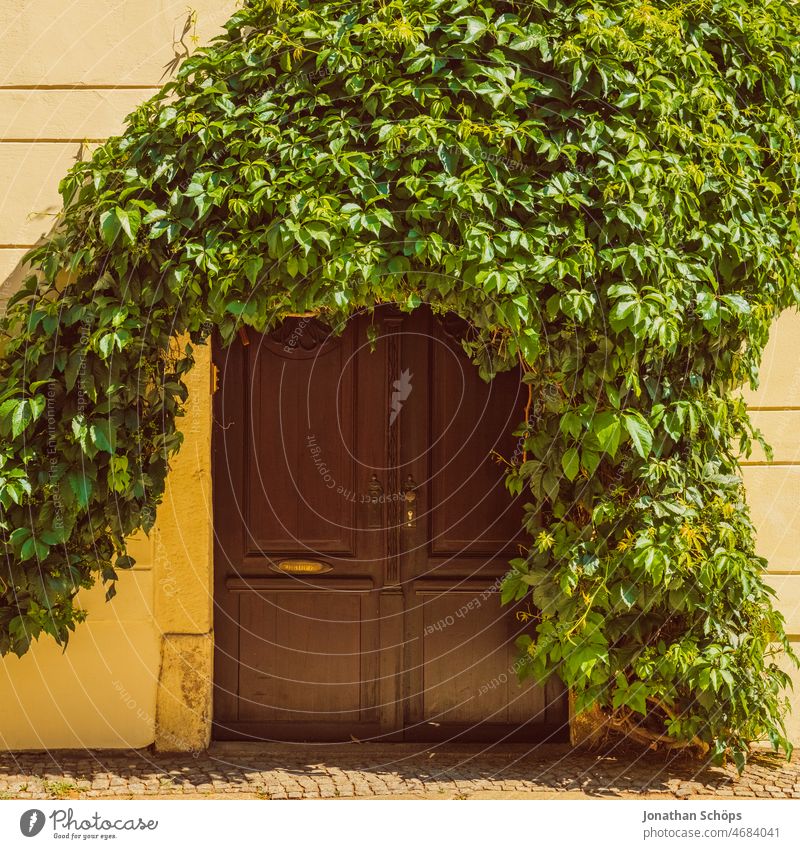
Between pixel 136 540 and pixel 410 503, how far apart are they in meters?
1.45

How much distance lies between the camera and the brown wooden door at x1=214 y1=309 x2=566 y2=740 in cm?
493

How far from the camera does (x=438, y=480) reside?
4.95 m

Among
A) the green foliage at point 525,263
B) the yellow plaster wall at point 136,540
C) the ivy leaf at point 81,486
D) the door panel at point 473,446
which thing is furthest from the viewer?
the door panel at point 473,446

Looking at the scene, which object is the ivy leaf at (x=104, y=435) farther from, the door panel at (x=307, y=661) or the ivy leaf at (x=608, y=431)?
the ivy leaf at (x=608, y=431)

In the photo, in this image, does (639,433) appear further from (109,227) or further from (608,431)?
(109,227)

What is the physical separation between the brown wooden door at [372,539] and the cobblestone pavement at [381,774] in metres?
0.22

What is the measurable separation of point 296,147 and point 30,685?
3036 millimetres

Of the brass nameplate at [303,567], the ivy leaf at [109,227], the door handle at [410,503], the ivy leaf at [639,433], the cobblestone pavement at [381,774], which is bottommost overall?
the cobblestone pavement at [381,774]

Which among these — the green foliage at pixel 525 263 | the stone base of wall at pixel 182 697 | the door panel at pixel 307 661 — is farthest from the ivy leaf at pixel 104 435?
the door panel at pixel 307 661

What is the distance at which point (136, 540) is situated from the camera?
4758 mm

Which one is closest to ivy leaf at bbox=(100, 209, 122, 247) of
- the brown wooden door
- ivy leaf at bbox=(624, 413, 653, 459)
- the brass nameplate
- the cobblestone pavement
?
the brown wooden door

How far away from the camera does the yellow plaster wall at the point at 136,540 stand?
473 centimetres

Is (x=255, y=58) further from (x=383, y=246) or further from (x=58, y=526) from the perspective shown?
(x=58, y=526)

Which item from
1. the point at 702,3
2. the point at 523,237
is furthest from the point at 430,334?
the point at 702,3
